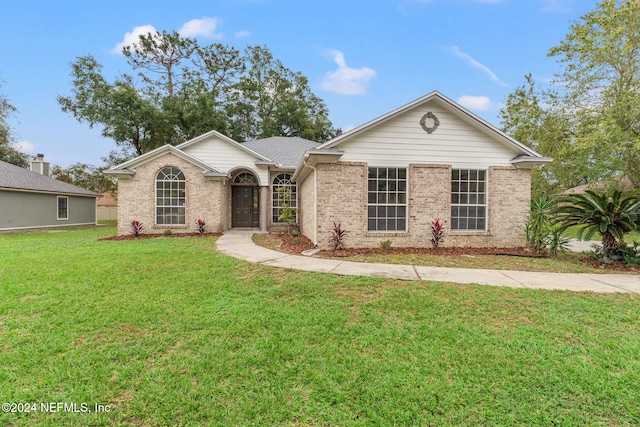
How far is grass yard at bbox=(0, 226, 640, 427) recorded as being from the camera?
7.47 ft

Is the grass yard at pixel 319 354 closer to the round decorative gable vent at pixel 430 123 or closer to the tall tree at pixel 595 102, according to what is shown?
the round decorative gable vent at pixel 430 123

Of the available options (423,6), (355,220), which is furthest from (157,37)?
(355,220)

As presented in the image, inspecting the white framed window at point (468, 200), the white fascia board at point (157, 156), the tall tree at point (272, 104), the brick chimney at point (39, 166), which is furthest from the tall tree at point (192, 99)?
the white framed window at point (468, 200)

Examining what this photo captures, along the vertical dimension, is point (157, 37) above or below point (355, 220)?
above

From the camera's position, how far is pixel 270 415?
222 cm

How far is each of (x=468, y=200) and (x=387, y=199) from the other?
278 cm

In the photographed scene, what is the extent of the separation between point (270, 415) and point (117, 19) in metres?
16.4

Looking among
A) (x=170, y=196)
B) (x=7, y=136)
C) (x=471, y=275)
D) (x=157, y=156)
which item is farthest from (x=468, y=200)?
(x=7, y=136)

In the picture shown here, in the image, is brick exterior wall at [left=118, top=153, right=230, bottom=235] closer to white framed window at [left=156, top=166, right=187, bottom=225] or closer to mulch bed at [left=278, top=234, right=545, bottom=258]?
white framed window at [left=156, top=166, right=187, bottom=225]

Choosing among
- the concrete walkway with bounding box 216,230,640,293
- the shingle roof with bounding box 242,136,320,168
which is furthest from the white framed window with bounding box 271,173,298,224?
the concrete walkway with bounding box 216,230,640,293

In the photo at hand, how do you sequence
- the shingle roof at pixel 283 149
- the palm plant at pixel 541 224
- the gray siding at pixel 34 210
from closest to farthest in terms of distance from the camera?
1. the palm plant at pixel 541 224
2. the shingle roof at pixel 283 149
3. the gray siding at pixel 34 210

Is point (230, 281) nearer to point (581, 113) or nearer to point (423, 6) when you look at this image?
point (423, 6)

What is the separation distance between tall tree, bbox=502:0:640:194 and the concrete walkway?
1429 centimetres

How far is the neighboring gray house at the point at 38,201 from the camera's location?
1611 centimetres
